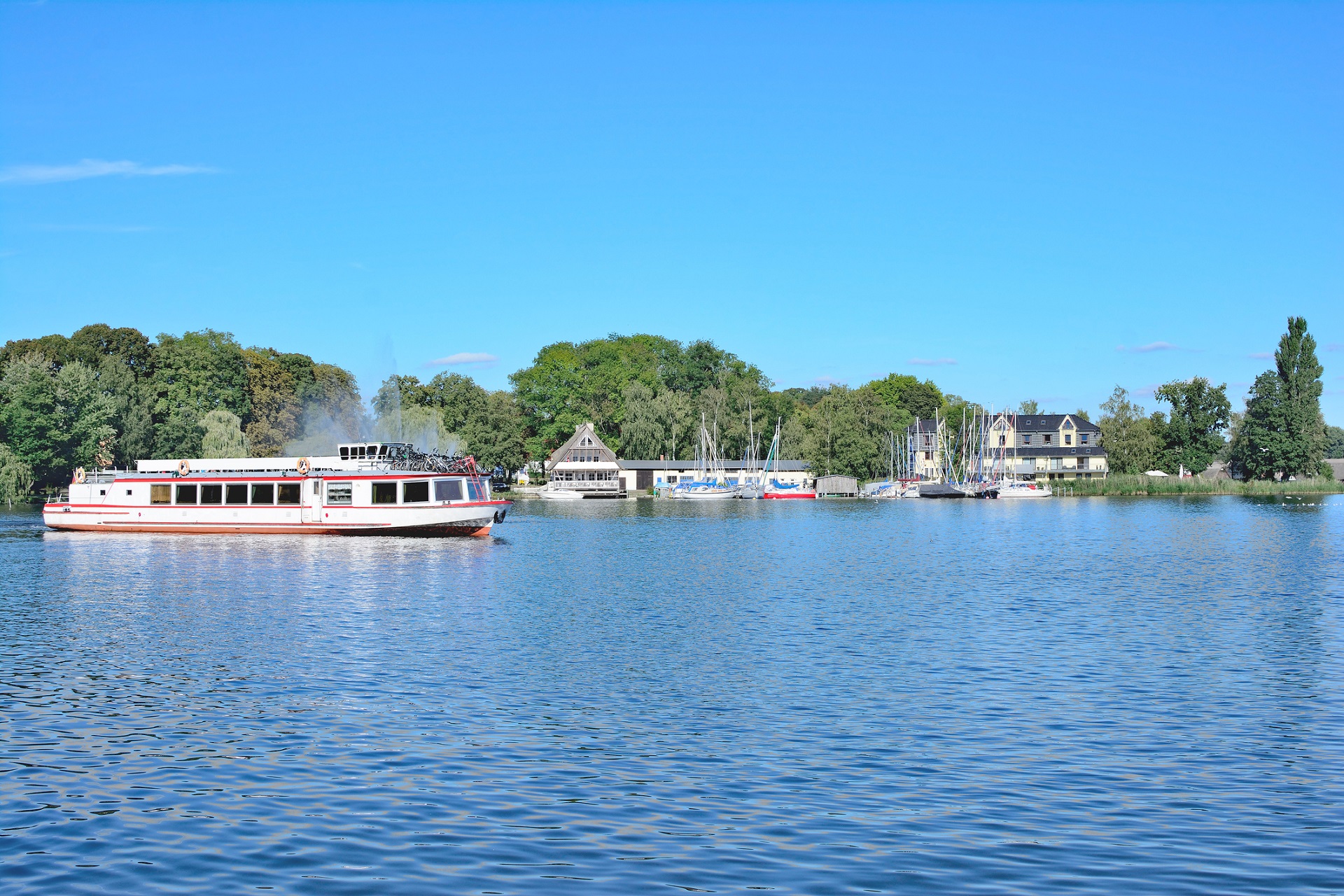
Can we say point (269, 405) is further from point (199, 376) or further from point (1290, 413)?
point (1290, 413)

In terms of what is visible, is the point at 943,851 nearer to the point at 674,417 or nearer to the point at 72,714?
the point at 72,714

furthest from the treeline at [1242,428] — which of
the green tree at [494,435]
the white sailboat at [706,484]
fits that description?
the green tree at [494,435]

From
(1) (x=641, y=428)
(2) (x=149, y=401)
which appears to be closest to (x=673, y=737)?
(2) (x=149, y=401)

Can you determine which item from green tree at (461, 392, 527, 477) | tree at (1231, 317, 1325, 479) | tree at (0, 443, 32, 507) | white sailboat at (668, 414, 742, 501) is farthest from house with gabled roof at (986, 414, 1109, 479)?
tree at (0, 443, 32, 507)

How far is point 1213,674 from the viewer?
2580 centimetres

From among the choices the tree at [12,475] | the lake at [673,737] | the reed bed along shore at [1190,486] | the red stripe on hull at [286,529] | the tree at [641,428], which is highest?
the tree at [641,428]

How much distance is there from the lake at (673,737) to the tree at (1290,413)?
392 feet

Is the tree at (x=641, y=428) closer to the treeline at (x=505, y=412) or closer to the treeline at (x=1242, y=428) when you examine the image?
the treeline at (x=505, y=412)

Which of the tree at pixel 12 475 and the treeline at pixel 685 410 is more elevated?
the treeline at pixel 685 410

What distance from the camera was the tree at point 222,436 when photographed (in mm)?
120938

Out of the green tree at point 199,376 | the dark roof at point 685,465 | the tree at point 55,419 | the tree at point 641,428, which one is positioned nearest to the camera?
the tree at point 55,419

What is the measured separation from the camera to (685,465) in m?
170

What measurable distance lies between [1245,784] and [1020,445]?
18691cm

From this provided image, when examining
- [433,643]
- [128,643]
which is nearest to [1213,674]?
[433,643]
